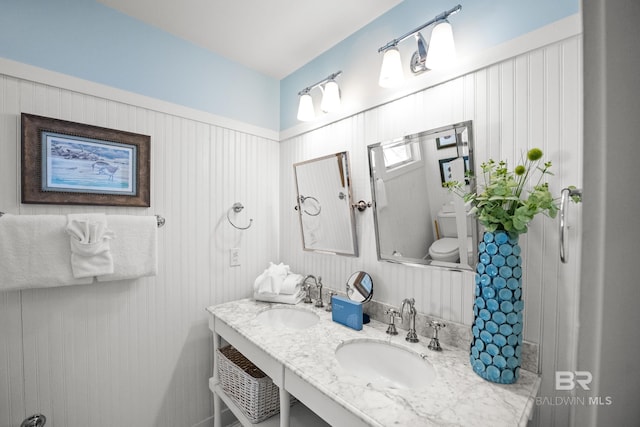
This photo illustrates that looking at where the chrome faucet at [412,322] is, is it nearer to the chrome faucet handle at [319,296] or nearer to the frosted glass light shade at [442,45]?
the chrome faucet handle at [319,296]

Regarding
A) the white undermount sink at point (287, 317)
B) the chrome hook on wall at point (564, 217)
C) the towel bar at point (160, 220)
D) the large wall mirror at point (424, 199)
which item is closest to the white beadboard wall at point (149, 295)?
the towel bar at point (160, 220)

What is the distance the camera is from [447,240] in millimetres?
1185

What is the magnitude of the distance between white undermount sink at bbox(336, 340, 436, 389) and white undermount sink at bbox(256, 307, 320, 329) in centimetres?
46

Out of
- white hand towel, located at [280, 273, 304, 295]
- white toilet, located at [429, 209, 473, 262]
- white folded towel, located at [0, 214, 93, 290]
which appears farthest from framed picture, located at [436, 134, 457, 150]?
white folded towel, located at [0, 214, 93, 290]

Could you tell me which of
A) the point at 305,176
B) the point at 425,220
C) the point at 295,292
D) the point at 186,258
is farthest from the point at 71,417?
the point at 425,220

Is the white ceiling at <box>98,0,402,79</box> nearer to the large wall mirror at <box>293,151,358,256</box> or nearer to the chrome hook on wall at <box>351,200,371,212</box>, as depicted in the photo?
the large wall mirror at <box>293,151,358,256</box>

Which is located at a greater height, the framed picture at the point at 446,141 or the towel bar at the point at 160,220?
the framed picture at the point at 446,141

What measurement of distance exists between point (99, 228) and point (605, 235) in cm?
168

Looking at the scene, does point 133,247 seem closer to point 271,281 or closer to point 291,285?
point 271,281

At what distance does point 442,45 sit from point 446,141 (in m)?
0.40

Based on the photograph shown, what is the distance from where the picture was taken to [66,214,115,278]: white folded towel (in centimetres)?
122

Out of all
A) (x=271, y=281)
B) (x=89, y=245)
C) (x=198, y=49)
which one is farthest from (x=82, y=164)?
(x=271, y=281)

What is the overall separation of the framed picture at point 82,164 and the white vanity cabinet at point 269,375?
86cm

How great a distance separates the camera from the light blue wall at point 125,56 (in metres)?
1.22
